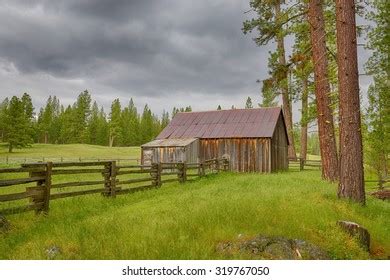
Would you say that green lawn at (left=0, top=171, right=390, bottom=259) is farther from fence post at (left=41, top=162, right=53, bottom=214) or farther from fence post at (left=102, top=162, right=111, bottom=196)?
fence post at (left=102, top=162, right=111, bottom=196)

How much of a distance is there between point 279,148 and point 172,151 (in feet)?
28.6

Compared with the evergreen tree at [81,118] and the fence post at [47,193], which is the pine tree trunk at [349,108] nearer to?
the fence post at [47,193]

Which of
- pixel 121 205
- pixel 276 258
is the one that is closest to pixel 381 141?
pixel 121 205

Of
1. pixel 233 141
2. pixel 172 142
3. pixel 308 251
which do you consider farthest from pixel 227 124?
pixel 308 251

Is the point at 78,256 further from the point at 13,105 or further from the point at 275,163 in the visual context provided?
the point at 13,105

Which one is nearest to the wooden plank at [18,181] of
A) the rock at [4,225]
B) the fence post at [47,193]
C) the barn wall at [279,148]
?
the fence post at [47,193]

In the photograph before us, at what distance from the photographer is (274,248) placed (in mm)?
5734

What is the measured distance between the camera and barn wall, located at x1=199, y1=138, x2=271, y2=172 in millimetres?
27156

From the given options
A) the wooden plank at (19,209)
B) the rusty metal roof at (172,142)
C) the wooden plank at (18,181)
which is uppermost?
the rusty metal roof at (172,142)

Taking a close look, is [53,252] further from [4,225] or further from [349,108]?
[349,108]

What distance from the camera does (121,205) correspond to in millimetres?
11203

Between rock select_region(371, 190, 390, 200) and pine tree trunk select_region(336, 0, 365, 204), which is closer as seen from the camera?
pine tree trunk select_region(336, 0, 365, 204)

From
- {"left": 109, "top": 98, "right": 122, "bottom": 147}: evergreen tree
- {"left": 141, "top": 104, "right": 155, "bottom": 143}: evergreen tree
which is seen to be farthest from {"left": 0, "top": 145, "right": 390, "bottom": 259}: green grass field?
{"left": 141, "top": 104, "right": 155, "bottom": 143}: evergreen tree

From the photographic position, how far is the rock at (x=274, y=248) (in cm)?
561
